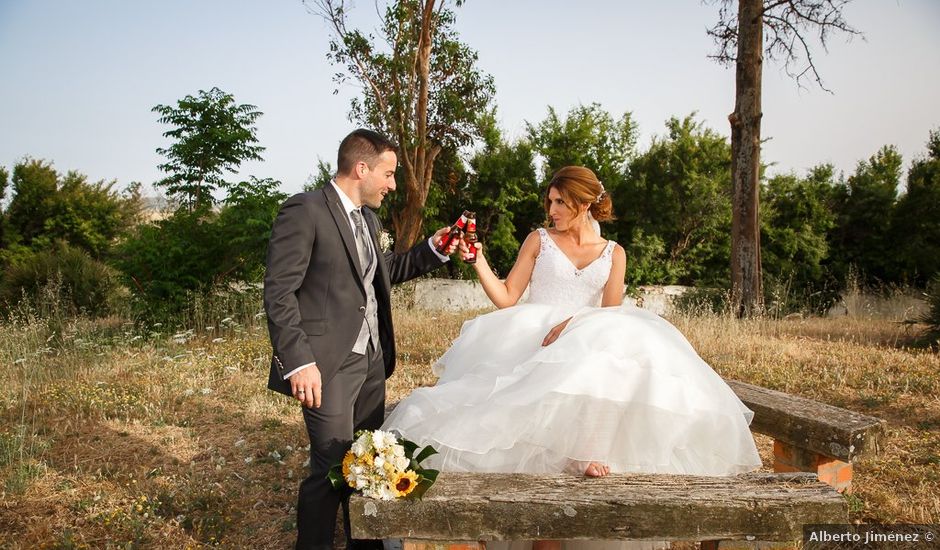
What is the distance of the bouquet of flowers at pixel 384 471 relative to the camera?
92.7 inches

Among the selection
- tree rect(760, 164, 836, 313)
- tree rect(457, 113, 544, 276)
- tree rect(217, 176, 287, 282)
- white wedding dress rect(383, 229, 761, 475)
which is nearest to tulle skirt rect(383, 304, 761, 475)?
white wedding dress rect(383, 229, 761, 475)

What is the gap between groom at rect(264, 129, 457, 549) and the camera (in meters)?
2.90

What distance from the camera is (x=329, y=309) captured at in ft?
10.2

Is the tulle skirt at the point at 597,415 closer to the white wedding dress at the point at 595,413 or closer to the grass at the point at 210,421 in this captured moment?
the white wedding dress at the point at 595,413

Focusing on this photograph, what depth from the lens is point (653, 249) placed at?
15.9m

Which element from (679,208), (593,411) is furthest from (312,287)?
(679,208)

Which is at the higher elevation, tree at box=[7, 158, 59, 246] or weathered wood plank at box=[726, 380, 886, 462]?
tree at box=[7, 158, 59, 246]

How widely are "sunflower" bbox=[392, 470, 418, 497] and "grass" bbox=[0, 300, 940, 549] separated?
1698mm

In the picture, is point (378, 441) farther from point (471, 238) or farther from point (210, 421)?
point (210, 421)

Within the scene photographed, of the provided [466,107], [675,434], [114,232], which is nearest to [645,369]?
[675,434]

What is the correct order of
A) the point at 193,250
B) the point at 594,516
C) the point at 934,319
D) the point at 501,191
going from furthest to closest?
the point at 501,191 → the point at 193,250 → the point at 934,319 → the point at 594,516

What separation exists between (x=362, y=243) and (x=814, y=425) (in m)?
2.75

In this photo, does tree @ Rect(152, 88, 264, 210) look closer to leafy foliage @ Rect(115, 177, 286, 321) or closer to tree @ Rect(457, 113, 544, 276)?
leafy foliage @ Rect(115, 177, 286, 321)

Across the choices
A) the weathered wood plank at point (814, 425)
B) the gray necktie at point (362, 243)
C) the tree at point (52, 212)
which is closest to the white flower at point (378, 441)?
the gray necktie at point (362, 243)
